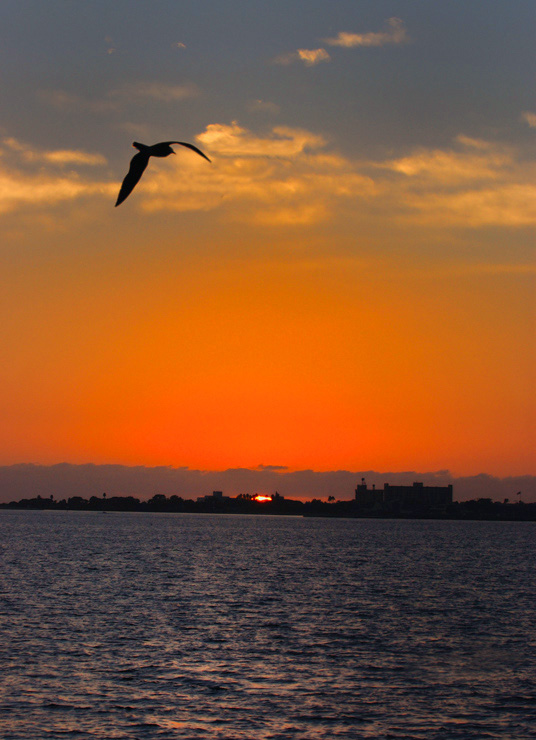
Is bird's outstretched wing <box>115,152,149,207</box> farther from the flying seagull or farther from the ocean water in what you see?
the ocean water

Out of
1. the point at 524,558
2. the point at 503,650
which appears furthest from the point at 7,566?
the point at 524,558

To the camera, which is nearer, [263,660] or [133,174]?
[133,174]

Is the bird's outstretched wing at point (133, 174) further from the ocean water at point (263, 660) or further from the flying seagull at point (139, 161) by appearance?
the ocean water at point (263, 660)

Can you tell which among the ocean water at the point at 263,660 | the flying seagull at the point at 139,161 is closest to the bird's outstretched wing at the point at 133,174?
the flying seagull at the point at 139,161

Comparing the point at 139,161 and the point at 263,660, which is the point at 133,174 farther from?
the point at 263,660

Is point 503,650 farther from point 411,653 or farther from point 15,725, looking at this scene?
point 15,725

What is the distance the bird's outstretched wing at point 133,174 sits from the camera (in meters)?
10.6

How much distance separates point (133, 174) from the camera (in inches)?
441

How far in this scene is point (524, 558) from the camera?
489 ft

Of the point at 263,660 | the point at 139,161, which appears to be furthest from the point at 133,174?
the point at 263,660

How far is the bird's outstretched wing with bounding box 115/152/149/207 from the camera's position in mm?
10578

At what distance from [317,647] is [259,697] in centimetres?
1288

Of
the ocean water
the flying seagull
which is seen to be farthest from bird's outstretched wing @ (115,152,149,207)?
the ocean water

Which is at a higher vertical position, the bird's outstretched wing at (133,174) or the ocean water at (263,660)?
the bird's outstretched wing at (133,174)
